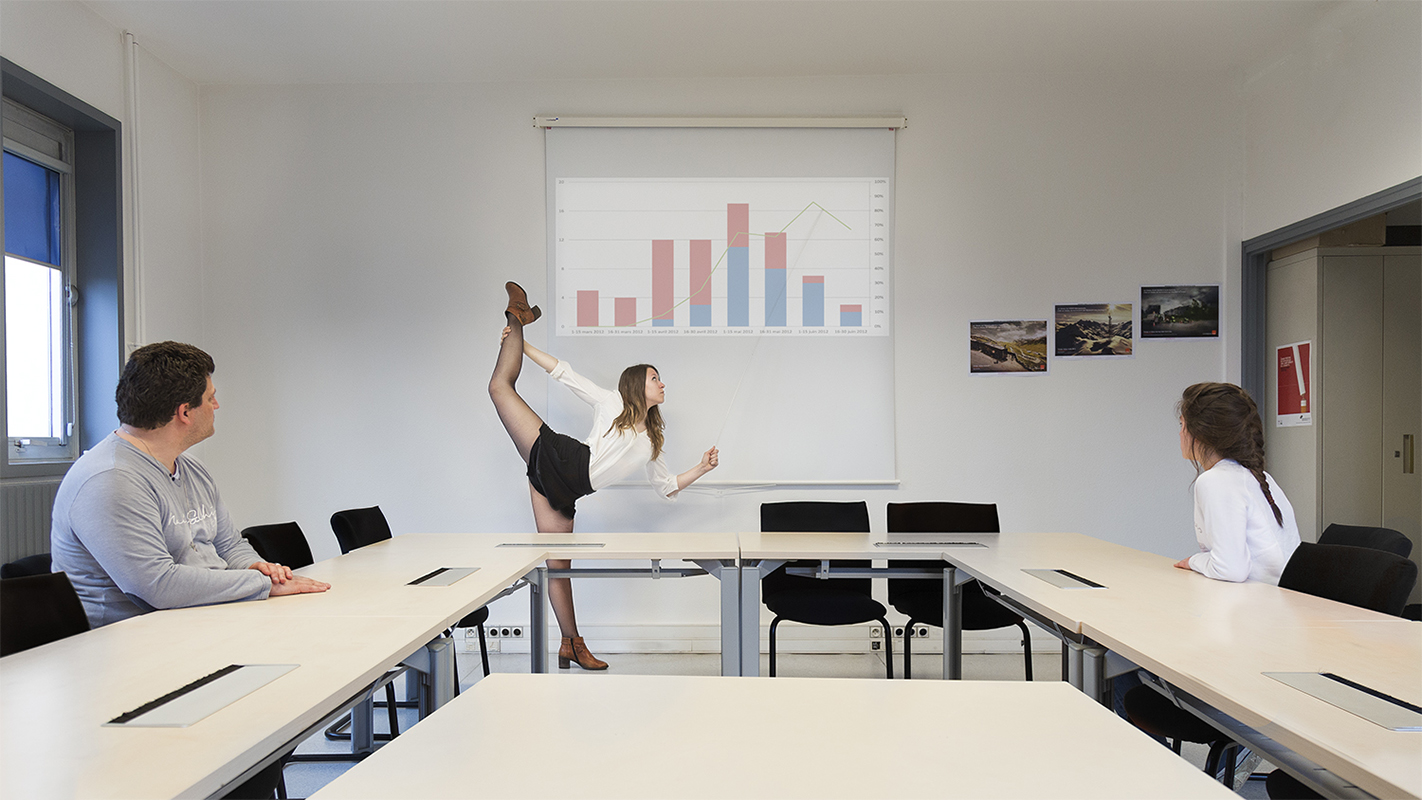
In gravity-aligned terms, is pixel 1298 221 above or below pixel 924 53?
below

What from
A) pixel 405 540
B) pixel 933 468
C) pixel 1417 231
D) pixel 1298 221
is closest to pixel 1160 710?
pixel 933 468

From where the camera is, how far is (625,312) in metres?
4.71

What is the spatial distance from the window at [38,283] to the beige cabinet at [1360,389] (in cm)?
663

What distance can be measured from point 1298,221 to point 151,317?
6149 millimetres

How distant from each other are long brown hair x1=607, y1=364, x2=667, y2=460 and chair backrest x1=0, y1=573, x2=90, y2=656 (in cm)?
287

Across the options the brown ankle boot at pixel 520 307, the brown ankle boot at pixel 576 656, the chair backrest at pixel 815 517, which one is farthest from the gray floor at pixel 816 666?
the brown ankle boot at pixel 520 307

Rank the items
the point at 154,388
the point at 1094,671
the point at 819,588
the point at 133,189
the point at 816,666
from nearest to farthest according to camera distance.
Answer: the point at 1094,671 < the point at 154,388 < the point at 819,588 < the point at 133,189 < the point at 816,666

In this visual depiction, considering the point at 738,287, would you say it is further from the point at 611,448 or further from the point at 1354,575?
the point at 1354,575

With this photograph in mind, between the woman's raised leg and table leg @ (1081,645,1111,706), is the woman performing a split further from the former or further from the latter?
table leg @ (1081,645,1111,706)

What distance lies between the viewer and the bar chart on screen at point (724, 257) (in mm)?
4699

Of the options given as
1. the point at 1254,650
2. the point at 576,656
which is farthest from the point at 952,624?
the point at 576,656

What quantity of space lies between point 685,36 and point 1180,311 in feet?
10.7

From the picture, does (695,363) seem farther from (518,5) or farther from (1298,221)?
(1298,221)

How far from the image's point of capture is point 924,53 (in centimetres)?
443
